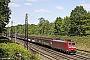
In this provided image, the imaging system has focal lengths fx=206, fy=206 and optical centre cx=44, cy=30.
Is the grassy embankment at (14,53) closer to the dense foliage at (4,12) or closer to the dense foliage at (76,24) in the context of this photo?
the dense foliage at (4,12)

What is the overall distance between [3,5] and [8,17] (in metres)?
3.53

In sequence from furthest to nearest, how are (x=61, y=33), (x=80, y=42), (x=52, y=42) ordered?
1. (x=61, y=33)
2. (x=80, y=42)
3. (x=52, y=42)

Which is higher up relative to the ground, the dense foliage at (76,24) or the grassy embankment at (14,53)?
the dense foliage at (76,24)

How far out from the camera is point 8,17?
2227 inches

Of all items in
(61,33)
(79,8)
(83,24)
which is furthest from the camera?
(61,33)

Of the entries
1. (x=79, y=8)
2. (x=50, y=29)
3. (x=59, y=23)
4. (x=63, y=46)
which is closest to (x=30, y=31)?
(x=50, y=29)

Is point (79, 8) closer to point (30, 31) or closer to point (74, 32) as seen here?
point (74, 32)

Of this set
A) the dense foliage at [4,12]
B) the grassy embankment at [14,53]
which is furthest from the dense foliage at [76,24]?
the grassy embankment at [14,53]

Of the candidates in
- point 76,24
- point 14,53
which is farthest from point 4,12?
point 76,24

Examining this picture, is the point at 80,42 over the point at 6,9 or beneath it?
beneath

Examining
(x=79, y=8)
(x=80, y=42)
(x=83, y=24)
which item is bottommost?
(x=80, y=42)

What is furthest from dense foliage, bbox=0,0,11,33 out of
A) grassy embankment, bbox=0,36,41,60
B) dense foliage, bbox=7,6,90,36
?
dense foliage, bbox=7,6,90,36

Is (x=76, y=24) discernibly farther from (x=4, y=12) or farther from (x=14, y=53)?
(x=14, y=53)

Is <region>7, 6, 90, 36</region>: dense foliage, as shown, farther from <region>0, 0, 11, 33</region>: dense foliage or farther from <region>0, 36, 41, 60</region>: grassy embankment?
<region>0, 36, 41, 60</region>: grassy embankment
